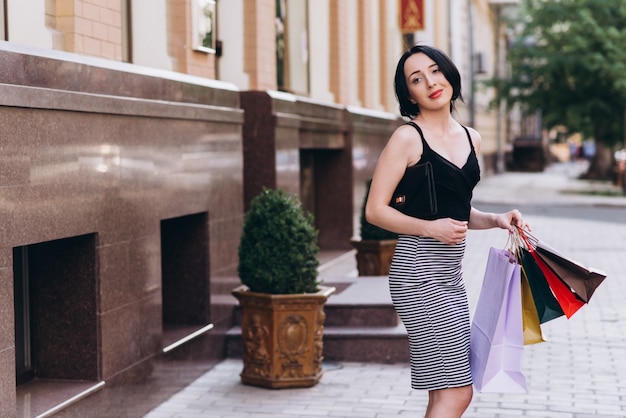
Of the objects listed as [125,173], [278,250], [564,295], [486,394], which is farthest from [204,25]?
[564,295]

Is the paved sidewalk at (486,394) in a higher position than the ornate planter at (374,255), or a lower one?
lower

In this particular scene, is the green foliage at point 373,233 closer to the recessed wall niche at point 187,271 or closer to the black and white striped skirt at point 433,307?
the recessed wall niche at point 187,271

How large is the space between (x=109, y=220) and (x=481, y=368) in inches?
105

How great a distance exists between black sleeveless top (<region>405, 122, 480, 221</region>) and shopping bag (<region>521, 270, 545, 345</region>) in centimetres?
40

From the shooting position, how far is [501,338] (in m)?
4.53

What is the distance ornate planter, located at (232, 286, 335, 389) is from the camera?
7.52 meters

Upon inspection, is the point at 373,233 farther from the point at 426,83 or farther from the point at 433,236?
the point at 433,236

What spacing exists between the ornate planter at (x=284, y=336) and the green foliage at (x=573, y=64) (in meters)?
23.3

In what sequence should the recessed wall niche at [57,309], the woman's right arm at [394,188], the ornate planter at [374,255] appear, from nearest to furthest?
the woman's right arm at [394,188], the recessed wall niche at [57,309], the ornate planter at [374,255]

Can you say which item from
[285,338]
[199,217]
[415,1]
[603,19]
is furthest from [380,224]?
[603,19]

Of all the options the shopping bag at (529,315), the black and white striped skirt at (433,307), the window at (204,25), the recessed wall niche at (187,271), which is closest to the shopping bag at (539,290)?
the shopping bag at (529,315)

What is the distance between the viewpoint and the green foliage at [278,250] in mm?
7461

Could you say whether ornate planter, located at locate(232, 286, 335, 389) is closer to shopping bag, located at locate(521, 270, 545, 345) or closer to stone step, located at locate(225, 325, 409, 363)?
stone step, located at locate(225, 325, 409, 363)

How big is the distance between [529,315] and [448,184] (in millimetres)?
672
